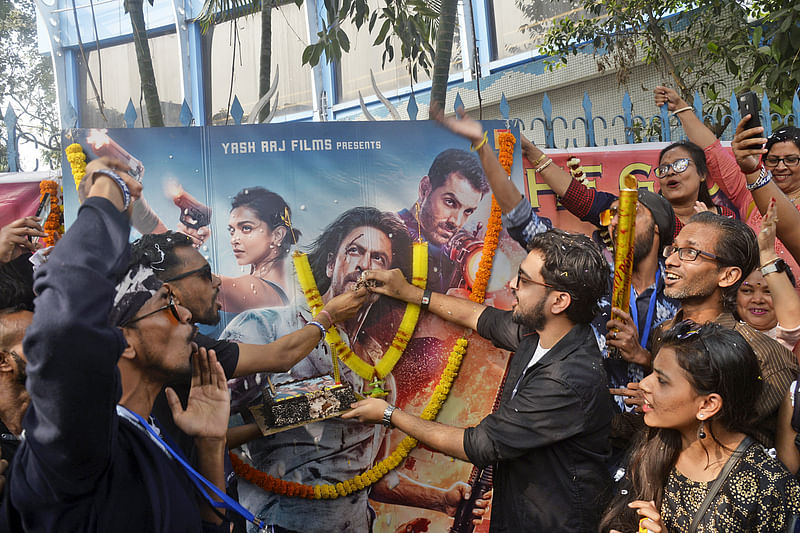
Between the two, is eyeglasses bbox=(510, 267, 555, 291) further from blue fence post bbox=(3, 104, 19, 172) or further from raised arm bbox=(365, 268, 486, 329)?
blue fence post bbox=(3, 104, 19, 172)

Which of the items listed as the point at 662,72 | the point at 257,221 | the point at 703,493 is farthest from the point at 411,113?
the point at 662,72

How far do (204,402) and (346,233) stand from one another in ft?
4.76

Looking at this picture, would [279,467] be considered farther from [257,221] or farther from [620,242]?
[620,242]

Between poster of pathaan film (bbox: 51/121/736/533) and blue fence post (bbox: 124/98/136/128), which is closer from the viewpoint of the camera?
poster of pathaan film (bbox: 51/121/736/533)

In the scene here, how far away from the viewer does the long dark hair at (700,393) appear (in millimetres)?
2043

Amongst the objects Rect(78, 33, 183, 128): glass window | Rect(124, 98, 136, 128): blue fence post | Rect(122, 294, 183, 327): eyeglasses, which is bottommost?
Rect(122, 294, 183, 327): eyeglasses

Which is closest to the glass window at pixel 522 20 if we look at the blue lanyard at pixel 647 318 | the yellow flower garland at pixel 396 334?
the yellow flower garland at pixel 396 334

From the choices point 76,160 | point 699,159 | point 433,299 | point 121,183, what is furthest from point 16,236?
point 699,159

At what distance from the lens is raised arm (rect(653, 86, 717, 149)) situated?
3.77 m

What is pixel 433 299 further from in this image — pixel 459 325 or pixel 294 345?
pixel 294 345

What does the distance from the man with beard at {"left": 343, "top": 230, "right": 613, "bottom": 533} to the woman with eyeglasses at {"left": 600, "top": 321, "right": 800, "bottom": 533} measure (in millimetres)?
198

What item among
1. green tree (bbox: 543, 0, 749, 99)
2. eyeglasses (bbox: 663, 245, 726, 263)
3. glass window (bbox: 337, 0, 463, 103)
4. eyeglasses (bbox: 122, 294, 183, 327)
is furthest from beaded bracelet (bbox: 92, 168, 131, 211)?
green tree (bbox: 543, 0, 749, 99)

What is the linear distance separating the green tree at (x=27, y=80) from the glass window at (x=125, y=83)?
22 cm

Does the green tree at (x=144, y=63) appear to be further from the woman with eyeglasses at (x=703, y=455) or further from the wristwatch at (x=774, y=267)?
the wristwatch at (x=774, y=267)
